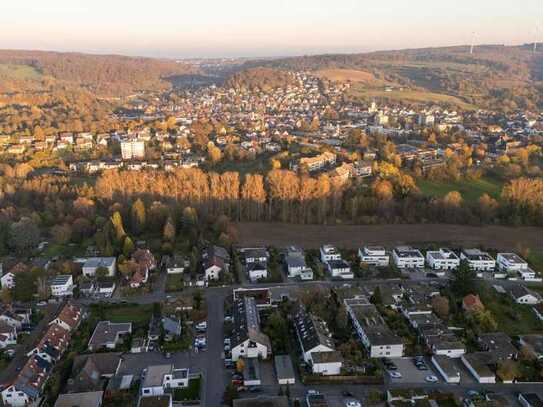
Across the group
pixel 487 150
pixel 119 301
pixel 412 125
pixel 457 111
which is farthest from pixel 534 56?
pixel 119 301

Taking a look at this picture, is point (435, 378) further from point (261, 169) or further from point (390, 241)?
point (261, 169)

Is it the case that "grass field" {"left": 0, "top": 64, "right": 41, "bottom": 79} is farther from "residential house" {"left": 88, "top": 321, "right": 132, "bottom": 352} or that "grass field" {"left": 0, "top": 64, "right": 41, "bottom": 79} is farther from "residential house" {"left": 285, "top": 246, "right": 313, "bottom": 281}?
"residential house" {"left": 88, "top": 321, "right": 132, "bottom": 352}

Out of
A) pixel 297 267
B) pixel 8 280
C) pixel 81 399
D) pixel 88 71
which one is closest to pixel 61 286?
pixel 8 280

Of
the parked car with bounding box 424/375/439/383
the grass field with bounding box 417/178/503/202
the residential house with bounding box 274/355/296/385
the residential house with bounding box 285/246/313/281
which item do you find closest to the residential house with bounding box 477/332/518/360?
the parked car with bounding box 424/375/439/383

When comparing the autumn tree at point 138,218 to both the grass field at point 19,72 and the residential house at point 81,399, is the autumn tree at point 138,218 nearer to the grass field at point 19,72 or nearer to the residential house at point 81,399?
the residential house at point 81,399

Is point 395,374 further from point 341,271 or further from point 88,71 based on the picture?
→ point 88,71

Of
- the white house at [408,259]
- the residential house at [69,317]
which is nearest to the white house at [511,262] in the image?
the white house at [408,259]
